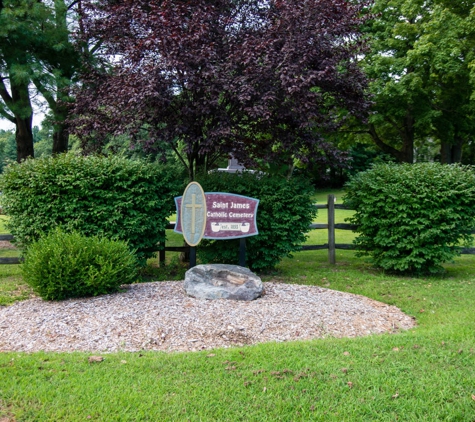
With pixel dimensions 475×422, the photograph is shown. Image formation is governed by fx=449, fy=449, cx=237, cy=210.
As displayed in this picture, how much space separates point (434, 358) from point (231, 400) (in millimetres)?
2040

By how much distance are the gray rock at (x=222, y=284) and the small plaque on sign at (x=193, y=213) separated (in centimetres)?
71

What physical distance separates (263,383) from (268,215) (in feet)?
16.0

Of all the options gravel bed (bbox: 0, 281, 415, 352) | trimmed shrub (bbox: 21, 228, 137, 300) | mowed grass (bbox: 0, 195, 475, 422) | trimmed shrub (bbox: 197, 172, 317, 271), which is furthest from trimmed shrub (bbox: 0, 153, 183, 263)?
mowed grass (bbox: 0, 195, 475, 422)

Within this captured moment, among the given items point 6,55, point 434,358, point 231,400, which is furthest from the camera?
point 6,55

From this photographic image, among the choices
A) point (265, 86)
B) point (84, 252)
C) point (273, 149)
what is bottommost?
point (84, 252)

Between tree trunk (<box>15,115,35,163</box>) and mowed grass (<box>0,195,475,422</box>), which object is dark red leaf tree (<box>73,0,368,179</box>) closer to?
mowed grass (<box>0,195,475,422</box>)

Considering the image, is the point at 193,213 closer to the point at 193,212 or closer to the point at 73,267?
the point at 193,212

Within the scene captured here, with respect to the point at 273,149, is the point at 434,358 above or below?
below

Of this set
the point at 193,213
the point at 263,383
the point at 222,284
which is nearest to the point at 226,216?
the point at 193,213

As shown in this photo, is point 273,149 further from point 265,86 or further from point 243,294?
point 243,294

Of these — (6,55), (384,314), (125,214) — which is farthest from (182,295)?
(6,55)

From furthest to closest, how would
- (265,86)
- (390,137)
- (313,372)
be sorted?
(390,137), (265,86), (313,372)

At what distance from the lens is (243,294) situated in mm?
6184

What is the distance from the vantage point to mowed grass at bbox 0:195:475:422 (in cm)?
328
